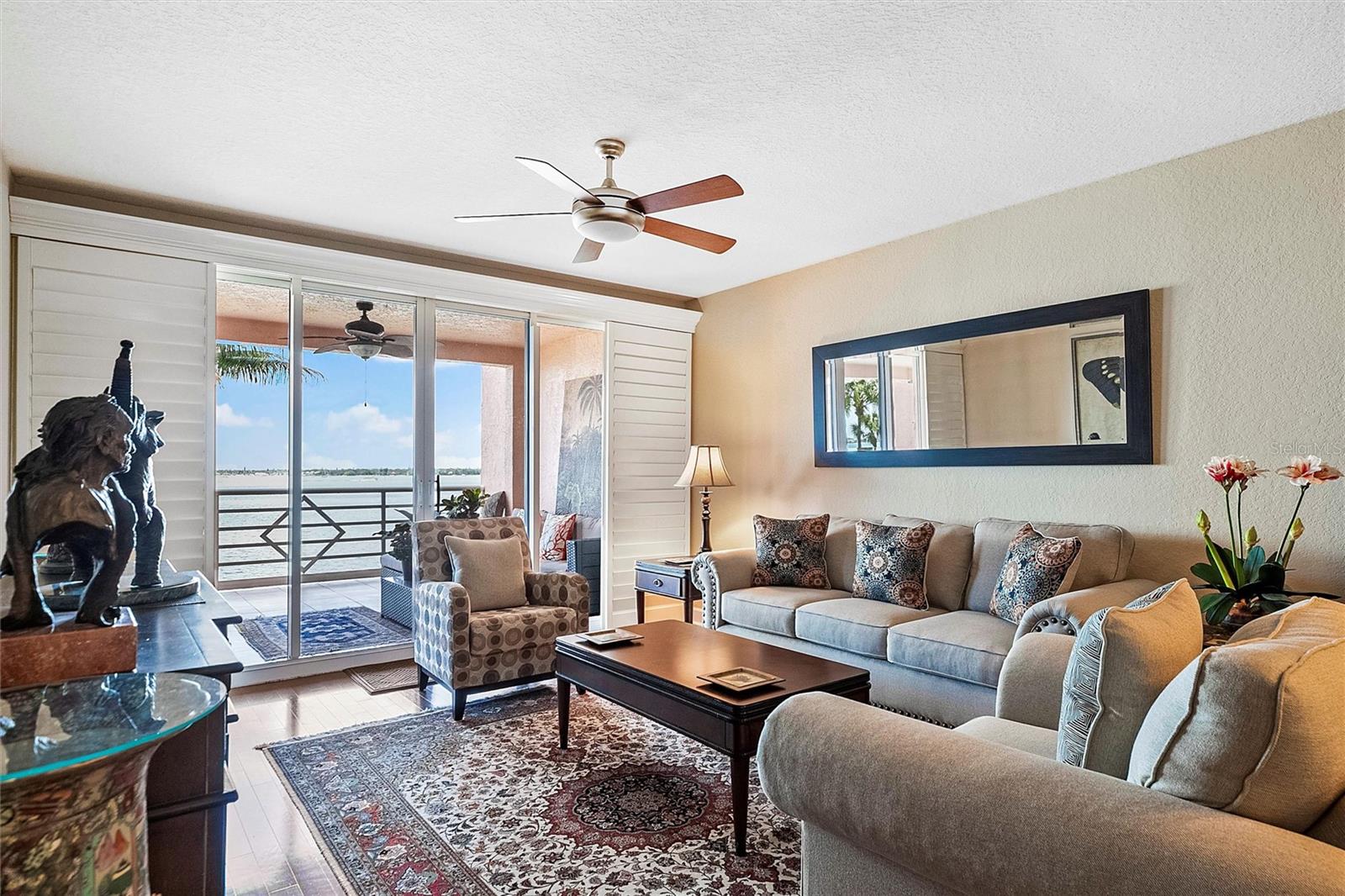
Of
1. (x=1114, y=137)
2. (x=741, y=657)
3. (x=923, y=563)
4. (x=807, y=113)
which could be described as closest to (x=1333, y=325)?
(x=1114, y=137)

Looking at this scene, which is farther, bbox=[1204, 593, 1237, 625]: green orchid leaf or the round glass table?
bbox=[1204, 593, 1237, 625]: green orchid leaf

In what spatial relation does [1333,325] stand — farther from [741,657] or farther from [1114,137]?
[741,657]

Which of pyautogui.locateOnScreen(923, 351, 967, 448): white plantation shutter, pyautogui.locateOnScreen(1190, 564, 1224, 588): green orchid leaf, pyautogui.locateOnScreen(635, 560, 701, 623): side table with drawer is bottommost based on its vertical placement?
pyautogui.locateOnScreen(635, 560, 701, 623): side table with drawer

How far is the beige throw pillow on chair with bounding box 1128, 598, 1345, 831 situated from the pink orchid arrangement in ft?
6.55

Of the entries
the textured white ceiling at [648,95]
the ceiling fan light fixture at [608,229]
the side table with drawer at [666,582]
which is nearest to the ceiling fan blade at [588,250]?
the ceiling fan light fixture at [608,229]

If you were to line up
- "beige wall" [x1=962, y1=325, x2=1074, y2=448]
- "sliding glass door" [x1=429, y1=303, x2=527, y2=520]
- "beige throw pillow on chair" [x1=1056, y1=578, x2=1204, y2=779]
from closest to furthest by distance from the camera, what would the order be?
"beige throw pillow on chair" [x1=1056, y1=578, x2=1204, y2=779]
"beige wall" [x1=962, y1=325, x2=1074, y2=448]
"sliding glass door" [x1=429, y1=303, x2=527, y2=520]

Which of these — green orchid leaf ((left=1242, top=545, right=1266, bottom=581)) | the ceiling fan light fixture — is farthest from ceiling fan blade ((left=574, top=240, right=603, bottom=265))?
green orchid leaf ((left=1242, top=545, right=1266, bottom=581))

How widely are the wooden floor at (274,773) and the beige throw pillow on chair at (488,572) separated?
0.56m

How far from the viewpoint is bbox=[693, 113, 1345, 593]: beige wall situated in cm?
297

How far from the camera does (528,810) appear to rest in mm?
2584

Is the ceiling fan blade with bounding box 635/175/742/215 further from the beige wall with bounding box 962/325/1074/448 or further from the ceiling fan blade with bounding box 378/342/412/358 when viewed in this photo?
the ceiling fan blade with bounding box 378/342/412/358

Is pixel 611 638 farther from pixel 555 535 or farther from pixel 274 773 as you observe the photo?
pixel 555 535

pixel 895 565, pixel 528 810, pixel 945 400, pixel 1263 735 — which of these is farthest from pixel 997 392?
pixel 1263 735

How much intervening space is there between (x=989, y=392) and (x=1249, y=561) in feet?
5.05
